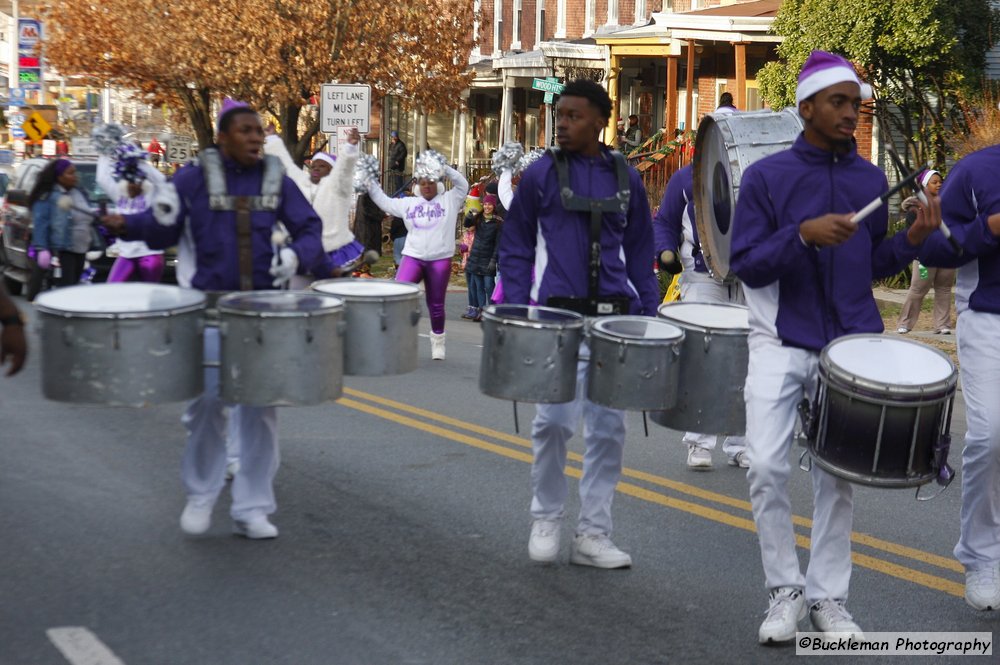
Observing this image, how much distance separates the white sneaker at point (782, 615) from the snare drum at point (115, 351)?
2.33 metres

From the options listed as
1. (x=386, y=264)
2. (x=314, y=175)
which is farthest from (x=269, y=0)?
(x=314, y=175)

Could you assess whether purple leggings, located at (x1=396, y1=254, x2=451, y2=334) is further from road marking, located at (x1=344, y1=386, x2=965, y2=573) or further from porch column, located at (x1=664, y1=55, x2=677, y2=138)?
porch column, located at (x1=664, y1=55, x2=677, y2=138)

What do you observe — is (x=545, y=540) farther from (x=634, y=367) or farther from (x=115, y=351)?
(x=115, y=351)

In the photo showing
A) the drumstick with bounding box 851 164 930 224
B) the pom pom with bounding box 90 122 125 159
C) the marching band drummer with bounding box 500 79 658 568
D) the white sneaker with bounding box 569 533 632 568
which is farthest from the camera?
the pom pom with bounding box 90 122 125 159

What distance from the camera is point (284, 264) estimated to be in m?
6.59

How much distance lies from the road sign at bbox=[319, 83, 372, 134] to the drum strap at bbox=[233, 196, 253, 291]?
16.0m

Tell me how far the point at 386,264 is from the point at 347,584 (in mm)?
21800

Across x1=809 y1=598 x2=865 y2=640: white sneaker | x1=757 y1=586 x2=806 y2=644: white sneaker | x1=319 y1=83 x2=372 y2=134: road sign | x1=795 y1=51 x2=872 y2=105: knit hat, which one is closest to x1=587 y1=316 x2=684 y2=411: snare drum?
x1=757 y1=586 x2=806 y2=644: white sneaker

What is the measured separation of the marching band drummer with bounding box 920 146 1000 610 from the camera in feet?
19.3

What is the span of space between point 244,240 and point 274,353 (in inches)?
40.9

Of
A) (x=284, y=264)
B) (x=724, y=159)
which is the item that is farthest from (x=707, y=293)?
(x=284, y=264)

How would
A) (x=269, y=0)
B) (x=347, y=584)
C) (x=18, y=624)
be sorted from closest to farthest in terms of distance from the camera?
(x=18, y=624), (x=347, y=584), (x=269, y=0)

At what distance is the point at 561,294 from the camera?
628 centimetres

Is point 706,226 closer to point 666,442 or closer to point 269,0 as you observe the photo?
point 666,442
